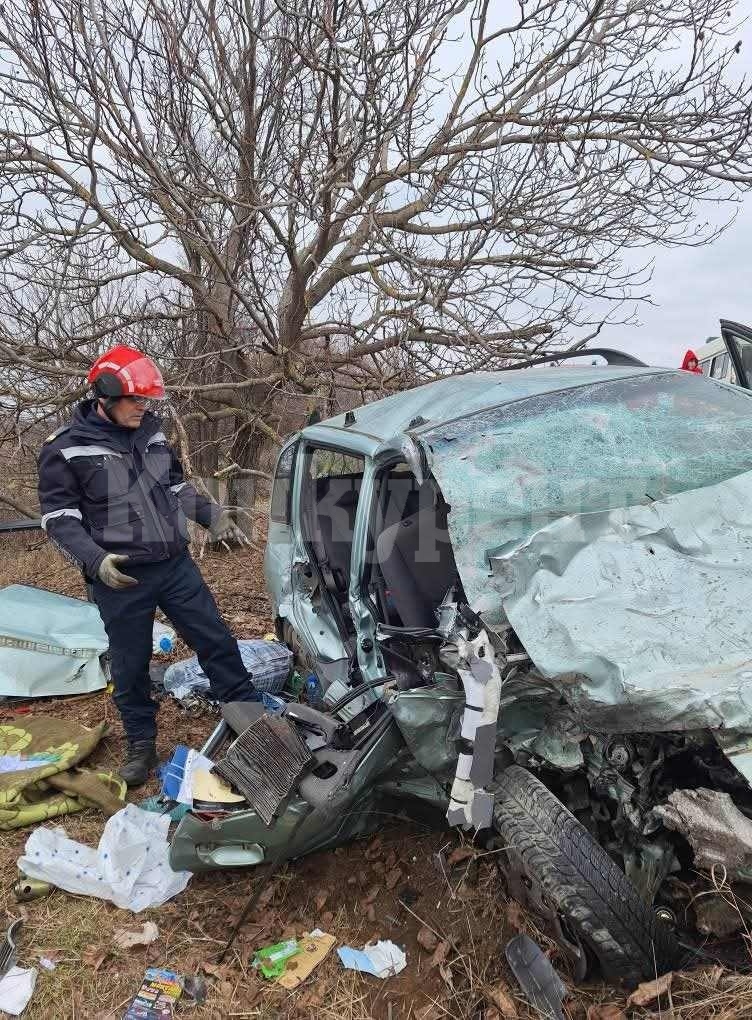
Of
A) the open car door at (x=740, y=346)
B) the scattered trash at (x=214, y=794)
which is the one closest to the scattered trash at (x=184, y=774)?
the scattered trash at (x=214, y=794)

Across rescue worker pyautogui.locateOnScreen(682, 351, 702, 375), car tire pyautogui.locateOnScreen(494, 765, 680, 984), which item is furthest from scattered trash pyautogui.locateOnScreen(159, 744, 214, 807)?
rescue worker pyautogui.locateOnScreen(682, 351, 702, 375)

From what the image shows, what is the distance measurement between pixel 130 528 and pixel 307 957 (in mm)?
1946

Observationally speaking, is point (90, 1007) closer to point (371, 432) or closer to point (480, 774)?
point (480, 774)

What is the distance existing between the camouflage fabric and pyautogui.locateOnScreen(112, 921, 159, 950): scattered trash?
0.73m

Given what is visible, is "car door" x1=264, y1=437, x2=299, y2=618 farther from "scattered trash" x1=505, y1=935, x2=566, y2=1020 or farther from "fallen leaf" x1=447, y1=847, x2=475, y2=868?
"scattered trash" x1=505, y1=935, x2=566, y2=1020

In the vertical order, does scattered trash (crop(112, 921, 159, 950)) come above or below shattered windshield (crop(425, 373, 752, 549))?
below

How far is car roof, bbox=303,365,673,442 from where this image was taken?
275 cm

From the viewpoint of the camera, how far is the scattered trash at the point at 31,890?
257cm

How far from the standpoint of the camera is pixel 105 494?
10.3ft

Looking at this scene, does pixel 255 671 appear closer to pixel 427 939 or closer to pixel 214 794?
pixel 214 794

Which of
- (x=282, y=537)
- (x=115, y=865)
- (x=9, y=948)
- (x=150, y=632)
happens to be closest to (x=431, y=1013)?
(x=115, y=865)

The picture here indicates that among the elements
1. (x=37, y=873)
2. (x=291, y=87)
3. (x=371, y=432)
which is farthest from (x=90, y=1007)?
(x=291, y=87)

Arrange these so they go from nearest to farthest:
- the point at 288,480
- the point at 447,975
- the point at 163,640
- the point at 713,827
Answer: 1. the point at 713,827
2. the point at 447,975
3. the point at 288,480
4. the point at 163,640

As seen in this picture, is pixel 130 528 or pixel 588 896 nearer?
pixel 588 896
